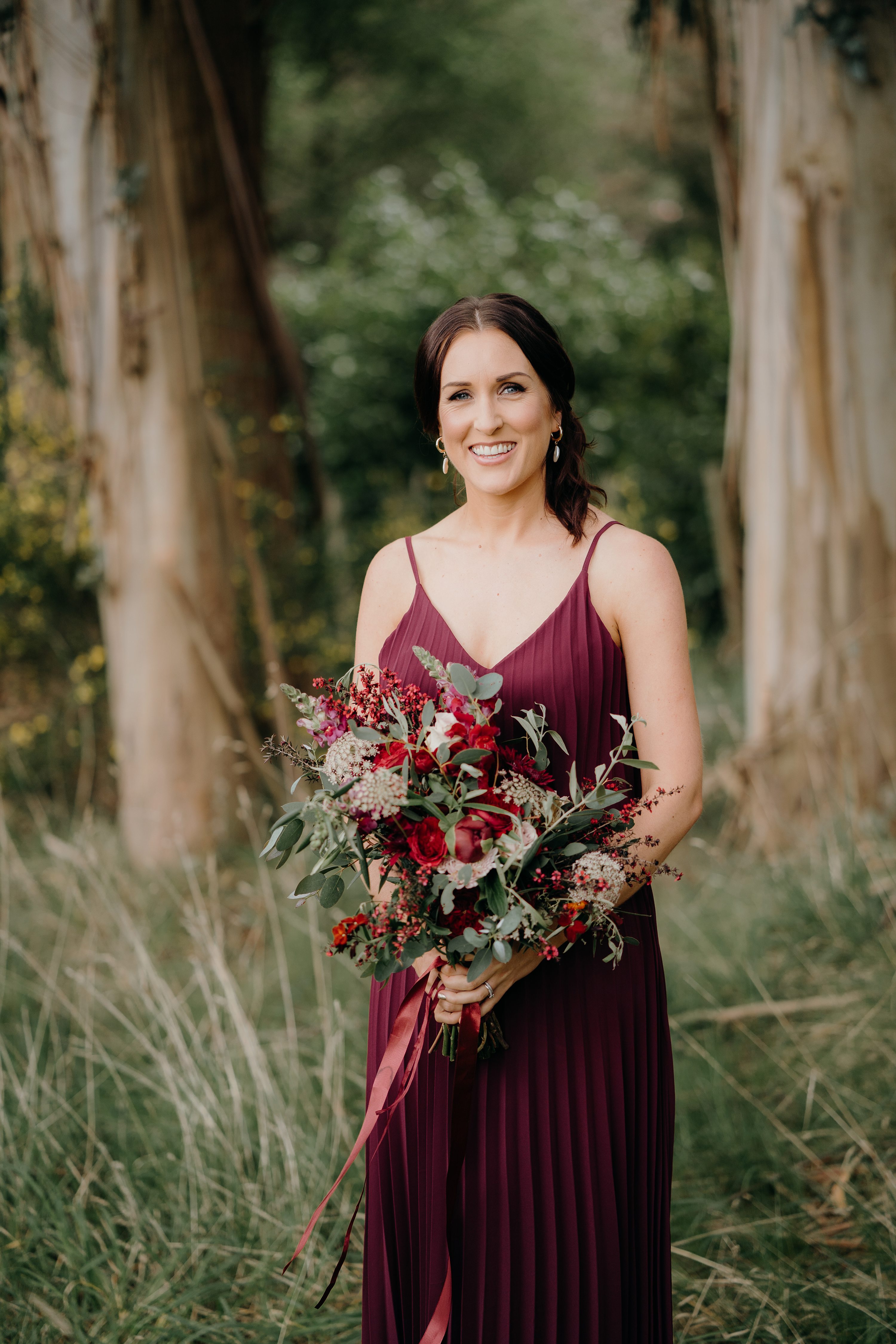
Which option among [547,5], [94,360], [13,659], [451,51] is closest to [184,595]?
[94,360]

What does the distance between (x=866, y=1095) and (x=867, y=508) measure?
2.50 m

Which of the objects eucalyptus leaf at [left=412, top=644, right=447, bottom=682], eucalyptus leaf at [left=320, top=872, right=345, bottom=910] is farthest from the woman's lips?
eucalyptus leaf at [left=320, top=872, right=345, bottom=910]

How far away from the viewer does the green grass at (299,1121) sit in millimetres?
2412

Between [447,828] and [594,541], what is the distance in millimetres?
685

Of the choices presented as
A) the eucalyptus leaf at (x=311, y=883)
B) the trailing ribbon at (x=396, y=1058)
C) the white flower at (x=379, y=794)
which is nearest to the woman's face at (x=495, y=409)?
the white flower at (x=379, y=794)

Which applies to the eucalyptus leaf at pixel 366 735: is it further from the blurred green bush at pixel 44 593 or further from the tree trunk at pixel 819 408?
the blurred green bush at pixel 44 593

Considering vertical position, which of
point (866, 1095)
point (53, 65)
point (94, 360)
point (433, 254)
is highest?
point (433, 254)

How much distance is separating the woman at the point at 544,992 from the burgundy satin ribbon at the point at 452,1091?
33 millimetres

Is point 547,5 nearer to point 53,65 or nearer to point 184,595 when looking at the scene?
point 53,65

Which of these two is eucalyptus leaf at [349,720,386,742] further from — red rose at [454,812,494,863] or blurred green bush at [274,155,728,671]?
blurred green bush at [274,155,728,671]

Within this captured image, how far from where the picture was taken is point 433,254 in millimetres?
9742

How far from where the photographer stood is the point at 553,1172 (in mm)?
1788

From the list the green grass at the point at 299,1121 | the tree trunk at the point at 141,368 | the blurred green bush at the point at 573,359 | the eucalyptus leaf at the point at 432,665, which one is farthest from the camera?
the blurred green bush at the point at 573,359

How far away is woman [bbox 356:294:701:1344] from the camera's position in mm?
1779
